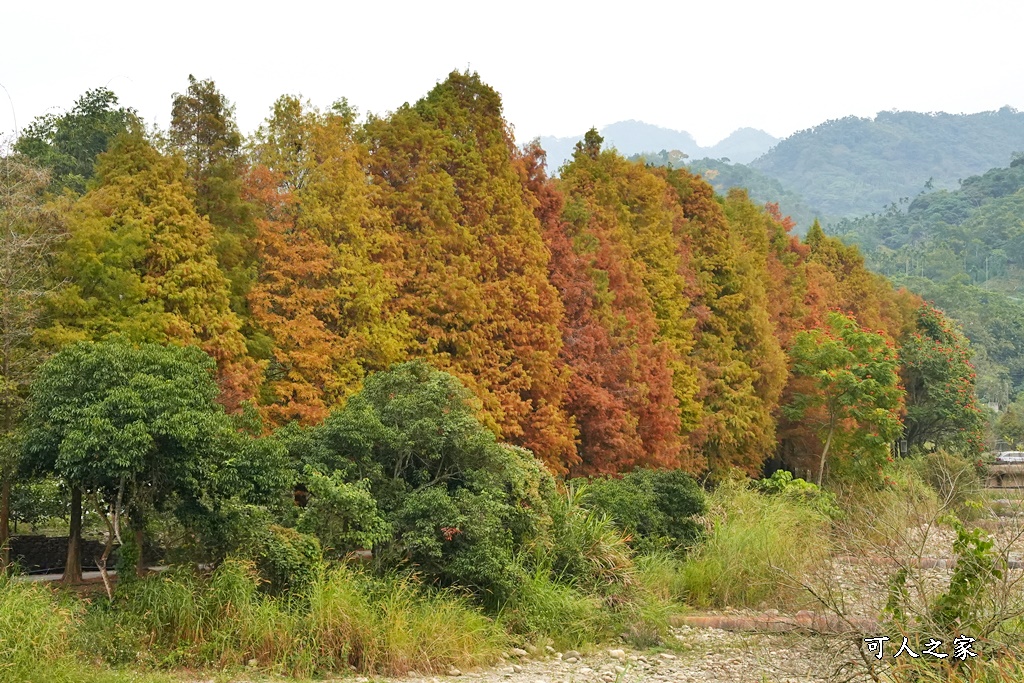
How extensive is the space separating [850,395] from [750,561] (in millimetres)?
14631

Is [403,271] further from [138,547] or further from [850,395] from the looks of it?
[850,395]

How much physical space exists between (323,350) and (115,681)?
887cm

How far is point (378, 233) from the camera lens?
63.2 ft

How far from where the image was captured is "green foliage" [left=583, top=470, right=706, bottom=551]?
687 inches

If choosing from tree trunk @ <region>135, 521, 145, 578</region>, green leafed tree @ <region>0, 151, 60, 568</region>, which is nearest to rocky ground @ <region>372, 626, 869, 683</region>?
tree trunk @ <region>135, 521, 145, 578</region>

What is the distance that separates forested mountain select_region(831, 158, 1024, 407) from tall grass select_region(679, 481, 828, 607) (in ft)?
189

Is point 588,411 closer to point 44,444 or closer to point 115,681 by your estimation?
point 44,444

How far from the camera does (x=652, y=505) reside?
1794 centimetres

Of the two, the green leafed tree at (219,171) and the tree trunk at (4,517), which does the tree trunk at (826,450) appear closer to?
the green leafed tree at (219,171)

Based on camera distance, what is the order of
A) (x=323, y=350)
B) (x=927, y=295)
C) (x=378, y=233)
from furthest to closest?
(x=927, y=295) → (x=378, y=233) → (x=323, y=350)

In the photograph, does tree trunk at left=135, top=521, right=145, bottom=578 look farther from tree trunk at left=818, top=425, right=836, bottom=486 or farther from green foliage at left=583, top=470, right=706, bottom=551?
tree trunk at left=818, top=425, right=836, bottom=486

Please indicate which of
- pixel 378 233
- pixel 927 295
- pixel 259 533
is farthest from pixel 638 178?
pixel 927 295

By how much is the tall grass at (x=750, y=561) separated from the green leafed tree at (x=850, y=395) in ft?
39.0

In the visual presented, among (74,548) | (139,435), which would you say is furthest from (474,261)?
(139,435)
